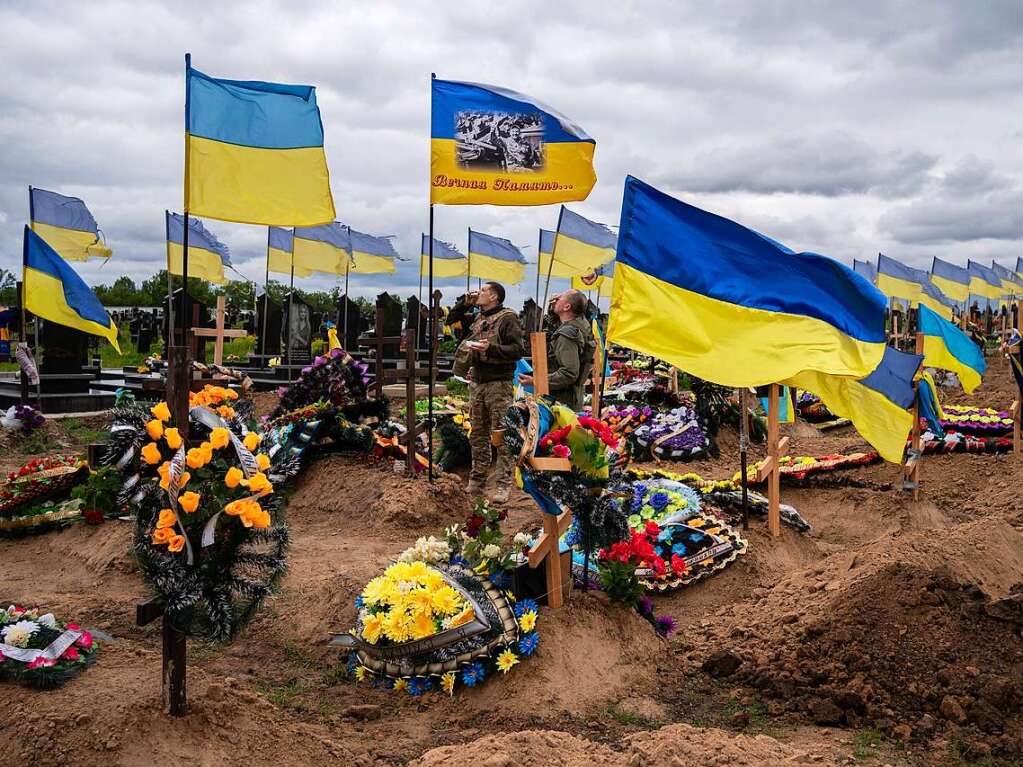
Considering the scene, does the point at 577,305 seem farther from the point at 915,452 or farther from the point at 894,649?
the point at 915,452

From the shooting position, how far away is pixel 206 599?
355 centimetres

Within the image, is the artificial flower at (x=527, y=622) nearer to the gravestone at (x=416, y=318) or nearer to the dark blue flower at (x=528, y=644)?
the dark blue flower at (x=528, y=644)

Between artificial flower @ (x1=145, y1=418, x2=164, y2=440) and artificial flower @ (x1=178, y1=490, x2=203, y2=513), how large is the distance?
1.07 feet

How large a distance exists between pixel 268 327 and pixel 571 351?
1688cm

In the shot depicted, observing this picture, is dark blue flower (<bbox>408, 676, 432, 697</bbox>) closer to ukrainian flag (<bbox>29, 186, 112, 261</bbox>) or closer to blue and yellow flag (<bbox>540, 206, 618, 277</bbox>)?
ukrainian flag (<bbox>29, 186, 112, 261</bbox>)

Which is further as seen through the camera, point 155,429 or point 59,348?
point 59,348

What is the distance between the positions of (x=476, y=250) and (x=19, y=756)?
23594mm

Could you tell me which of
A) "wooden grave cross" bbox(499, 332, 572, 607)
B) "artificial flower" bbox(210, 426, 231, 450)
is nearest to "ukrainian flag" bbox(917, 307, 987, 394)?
"wooden grave cross" bbox(499, 332, 572, 607)

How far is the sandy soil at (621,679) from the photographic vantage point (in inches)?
140

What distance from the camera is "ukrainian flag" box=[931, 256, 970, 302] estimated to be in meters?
→ 35.0

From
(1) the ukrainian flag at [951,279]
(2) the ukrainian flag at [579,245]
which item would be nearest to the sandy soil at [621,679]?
(2) the ukrainian flag at [579,245]

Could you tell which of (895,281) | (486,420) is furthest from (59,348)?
(895,281)

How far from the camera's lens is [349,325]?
26.5 m

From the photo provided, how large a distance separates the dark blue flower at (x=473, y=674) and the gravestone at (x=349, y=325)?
Result: 2041 cm
